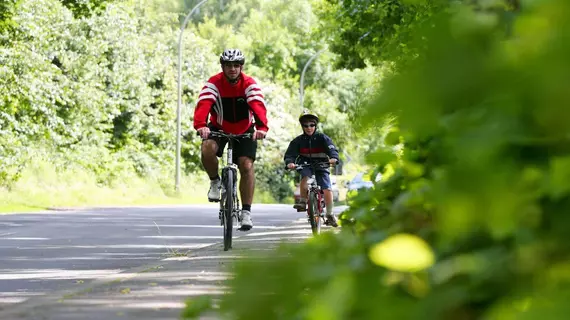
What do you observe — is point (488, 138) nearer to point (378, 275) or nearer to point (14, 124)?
point (378, 275)

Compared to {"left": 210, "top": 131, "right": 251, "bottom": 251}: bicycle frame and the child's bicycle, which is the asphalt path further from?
the child's bicycle

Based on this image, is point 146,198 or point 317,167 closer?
point 317,167

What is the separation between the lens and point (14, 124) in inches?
1332

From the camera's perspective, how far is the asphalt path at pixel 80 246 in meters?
9.18

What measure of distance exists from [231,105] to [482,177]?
10.4 meters

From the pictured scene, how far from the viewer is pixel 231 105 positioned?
11367 millimetres

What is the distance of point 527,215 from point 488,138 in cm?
9

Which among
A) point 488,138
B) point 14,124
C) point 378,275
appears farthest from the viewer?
point 14,124

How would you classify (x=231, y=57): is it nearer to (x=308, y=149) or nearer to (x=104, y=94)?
(x=308, y=149)

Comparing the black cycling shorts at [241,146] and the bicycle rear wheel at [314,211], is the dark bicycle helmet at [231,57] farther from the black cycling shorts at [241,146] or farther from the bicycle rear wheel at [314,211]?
the bicycle rear wheel at [314,211]

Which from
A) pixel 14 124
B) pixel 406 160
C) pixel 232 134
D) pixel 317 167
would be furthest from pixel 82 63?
pixel 406 160

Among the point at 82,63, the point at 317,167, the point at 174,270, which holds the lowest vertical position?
the point at 174,270

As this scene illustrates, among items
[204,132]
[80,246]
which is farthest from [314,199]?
[204,132]

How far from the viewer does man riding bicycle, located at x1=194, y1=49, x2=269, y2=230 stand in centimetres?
1103
